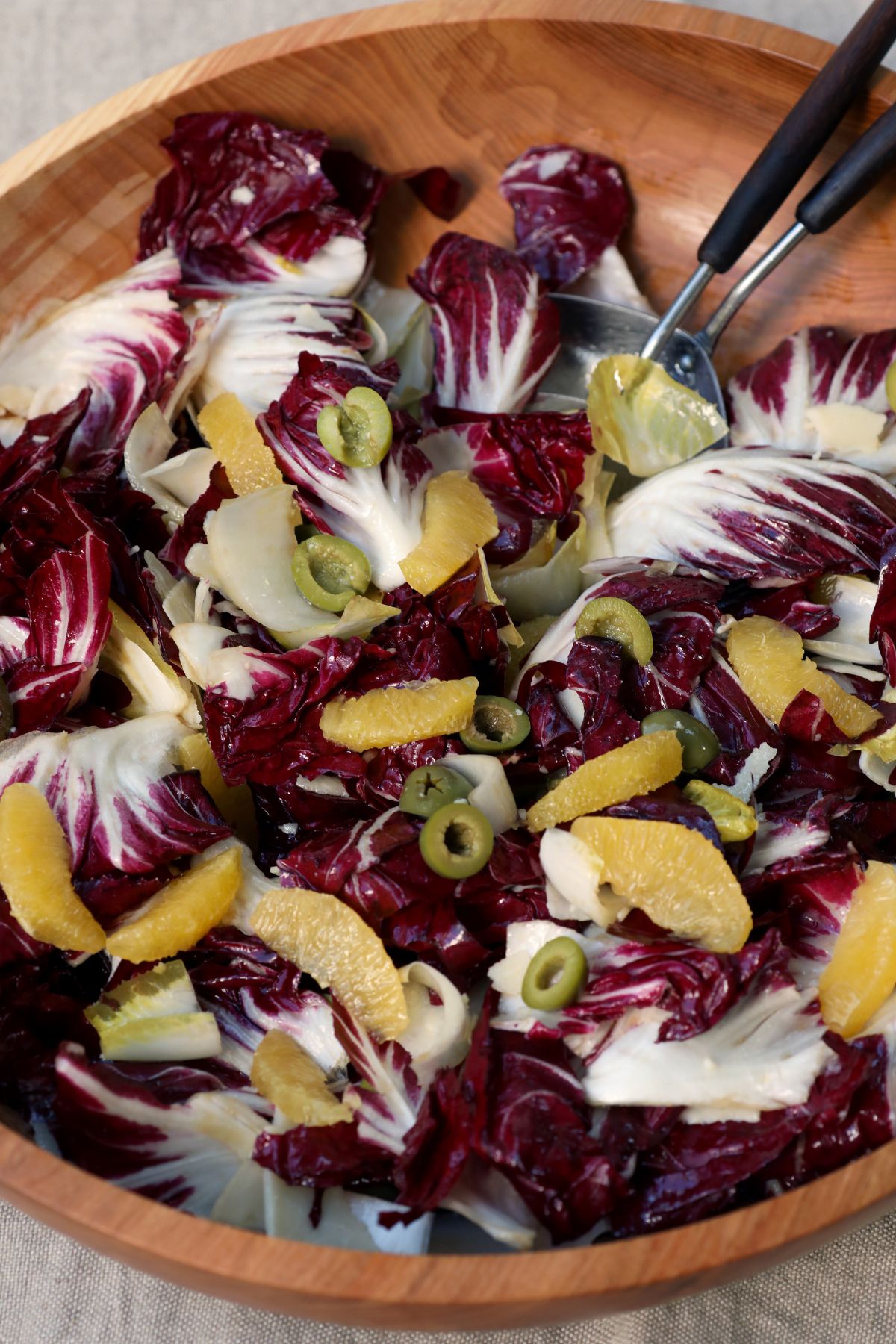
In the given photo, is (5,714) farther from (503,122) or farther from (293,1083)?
(503,122)

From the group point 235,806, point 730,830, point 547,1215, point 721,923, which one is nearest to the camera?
point 547,1215

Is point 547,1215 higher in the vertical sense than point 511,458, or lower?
lower

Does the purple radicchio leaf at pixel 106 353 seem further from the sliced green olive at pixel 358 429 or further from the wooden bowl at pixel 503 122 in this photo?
the sliced green olive at pixel 358 429

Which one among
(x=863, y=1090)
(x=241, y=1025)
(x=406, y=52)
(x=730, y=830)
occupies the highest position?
(x=406, y=52)

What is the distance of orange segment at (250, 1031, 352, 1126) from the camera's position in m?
2.35

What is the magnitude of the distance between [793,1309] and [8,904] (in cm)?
209

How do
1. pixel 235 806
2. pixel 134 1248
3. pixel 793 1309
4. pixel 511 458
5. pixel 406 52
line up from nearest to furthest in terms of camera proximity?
pixel 134 1248 < pixel 793 1309 < pixel 235 806 < pixel 511 458 < pixel 406 52

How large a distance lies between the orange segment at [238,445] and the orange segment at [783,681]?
1281 mm

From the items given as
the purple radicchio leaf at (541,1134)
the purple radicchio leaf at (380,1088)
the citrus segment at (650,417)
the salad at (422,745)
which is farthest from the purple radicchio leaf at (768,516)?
the purple radicchio leaf at (380,1088)

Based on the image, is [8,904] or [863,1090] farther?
[8,904]

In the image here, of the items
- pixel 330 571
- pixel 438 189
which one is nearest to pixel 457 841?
pixel 330 571

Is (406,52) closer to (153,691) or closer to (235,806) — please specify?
(153,691)

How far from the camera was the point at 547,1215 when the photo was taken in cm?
225

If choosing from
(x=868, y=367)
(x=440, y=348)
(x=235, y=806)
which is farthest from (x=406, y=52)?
(x=235, y=806)
